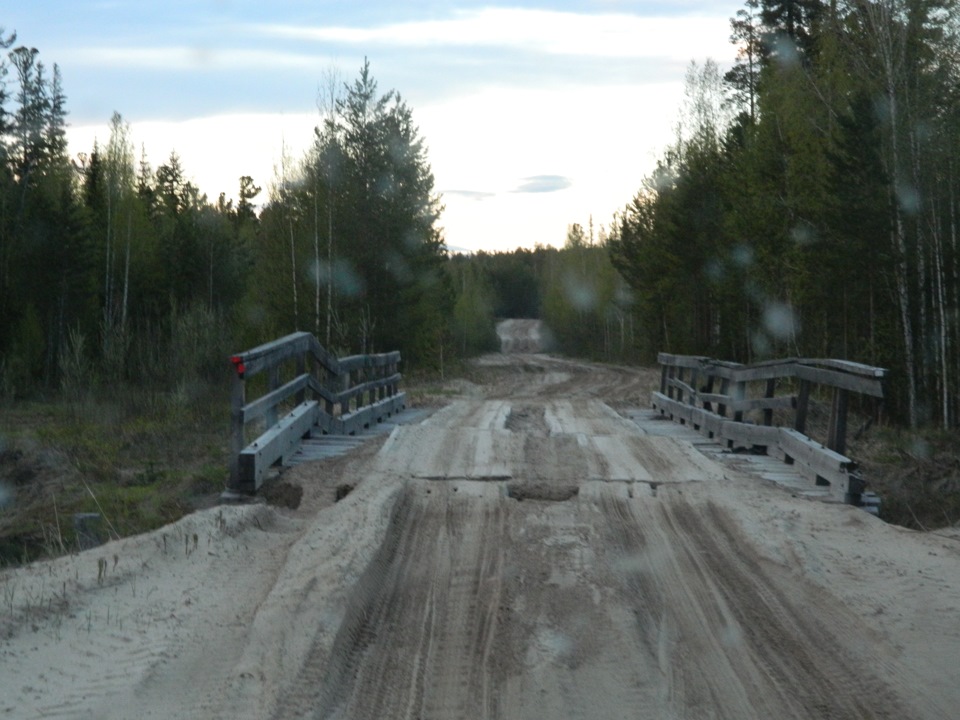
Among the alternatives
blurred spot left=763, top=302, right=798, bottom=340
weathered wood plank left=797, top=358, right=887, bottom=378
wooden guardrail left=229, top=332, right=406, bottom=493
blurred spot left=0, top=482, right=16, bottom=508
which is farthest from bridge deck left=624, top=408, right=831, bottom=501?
blurred spot left=763, top=302, right=798, bottom=340

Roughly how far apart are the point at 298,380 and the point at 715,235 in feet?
99.6

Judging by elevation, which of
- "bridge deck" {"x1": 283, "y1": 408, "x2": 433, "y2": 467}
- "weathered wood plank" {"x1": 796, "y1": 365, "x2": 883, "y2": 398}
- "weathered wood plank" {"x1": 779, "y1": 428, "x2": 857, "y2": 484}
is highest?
"weathered wood plank" {"x1": 796, "y1": 365, "x2": 883, "y2": 398}

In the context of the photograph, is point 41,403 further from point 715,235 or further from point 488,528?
point 715,235

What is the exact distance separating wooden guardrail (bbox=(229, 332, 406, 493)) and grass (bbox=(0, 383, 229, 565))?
848 millimetres

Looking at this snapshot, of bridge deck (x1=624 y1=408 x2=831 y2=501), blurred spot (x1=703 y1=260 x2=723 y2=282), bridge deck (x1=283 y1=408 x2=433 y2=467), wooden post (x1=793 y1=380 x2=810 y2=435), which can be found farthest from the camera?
blurred spot (x1=703 y1=260 x2=723 y2=282)

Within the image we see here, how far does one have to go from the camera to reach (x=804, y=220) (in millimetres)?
28125

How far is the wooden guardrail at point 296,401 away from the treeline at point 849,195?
13.5 m

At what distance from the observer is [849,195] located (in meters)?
23.7

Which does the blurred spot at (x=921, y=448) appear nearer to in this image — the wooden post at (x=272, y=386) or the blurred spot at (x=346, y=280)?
the wooden post at (x=272, y=386)

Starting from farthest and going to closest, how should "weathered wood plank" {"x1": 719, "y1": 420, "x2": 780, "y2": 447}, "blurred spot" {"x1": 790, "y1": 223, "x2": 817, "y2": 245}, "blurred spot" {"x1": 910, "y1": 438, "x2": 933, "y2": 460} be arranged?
"blurred spot" {"x1": 790, "y1": 223, "x2": 817, "y2": 245}, "blurred spot" {"x1": 910, "y1": 438, "x2": 933, "y2": 460}, "weathered wood plank" {"x1": 719, "y1": 420, "x2": 780, "y2": 447}

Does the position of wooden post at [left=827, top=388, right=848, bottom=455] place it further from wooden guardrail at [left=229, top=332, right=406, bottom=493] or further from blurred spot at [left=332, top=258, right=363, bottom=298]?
blurred spot at [left=332, top=258, right=363, bottom=298]

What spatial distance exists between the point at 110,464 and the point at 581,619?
8.83 metres

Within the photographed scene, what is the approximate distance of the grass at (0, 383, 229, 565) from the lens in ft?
30.3

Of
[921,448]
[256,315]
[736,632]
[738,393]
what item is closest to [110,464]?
[738,393]
